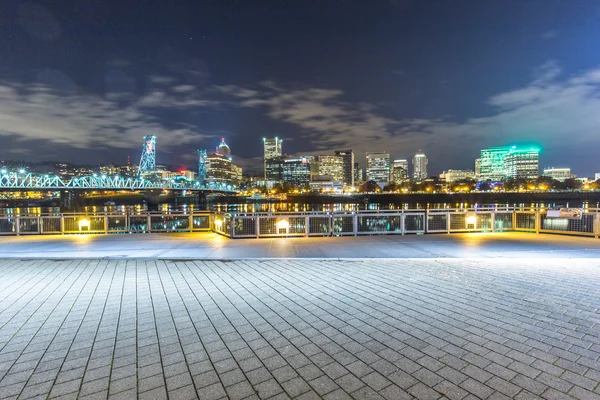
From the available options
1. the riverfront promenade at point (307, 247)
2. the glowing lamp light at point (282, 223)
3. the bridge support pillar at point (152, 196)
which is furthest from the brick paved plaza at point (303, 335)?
the bridge support pillar at point (152, 196)

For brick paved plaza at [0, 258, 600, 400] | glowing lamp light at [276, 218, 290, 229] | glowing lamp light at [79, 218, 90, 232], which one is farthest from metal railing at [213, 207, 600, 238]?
brick paved plaza at [0, 258, 600, 400]

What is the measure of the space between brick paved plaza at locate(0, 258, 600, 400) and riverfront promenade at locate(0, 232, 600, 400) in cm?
2

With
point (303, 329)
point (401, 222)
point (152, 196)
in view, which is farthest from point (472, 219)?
point (152, 196)

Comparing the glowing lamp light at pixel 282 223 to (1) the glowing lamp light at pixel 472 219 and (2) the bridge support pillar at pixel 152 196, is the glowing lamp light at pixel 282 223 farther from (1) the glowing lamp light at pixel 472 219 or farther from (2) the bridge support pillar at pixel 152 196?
(2) the bridge support pillar at pixel 152 196

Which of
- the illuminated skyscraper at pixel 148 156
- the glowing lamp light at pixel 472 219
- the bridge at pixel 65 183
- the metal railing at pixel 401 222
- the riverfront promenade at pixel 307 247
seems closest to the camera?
the riverfront promenade at pixel 307 247

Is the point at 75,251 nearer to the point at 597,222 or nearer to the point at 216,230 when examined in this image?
the point at 216,230

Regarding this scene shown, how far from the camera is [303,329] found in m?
4.89

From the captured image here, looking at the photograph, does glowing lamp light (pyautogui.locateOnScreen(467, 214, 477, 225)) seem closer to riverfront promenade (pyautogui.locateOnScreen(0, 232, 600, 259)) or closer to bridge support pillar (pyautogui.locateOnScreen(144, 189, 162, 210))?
riverfront promenade (pyautogui.locateOnScreen(0, 232, 600, 259))

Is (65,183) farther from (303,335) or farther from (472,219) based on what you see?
(303,335)

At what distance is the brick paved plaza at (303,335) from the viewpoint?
3.49 metres

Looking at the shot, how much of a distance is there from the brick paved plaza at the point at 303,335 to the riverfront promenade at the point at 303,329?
0.02m

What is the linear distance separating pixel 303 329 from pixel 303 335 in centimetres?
20

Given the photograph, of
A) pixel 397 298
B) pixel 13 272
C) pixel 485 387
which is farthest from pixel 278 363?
pixel 13 272

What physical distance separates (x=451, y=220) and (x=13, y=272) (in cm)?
1716
